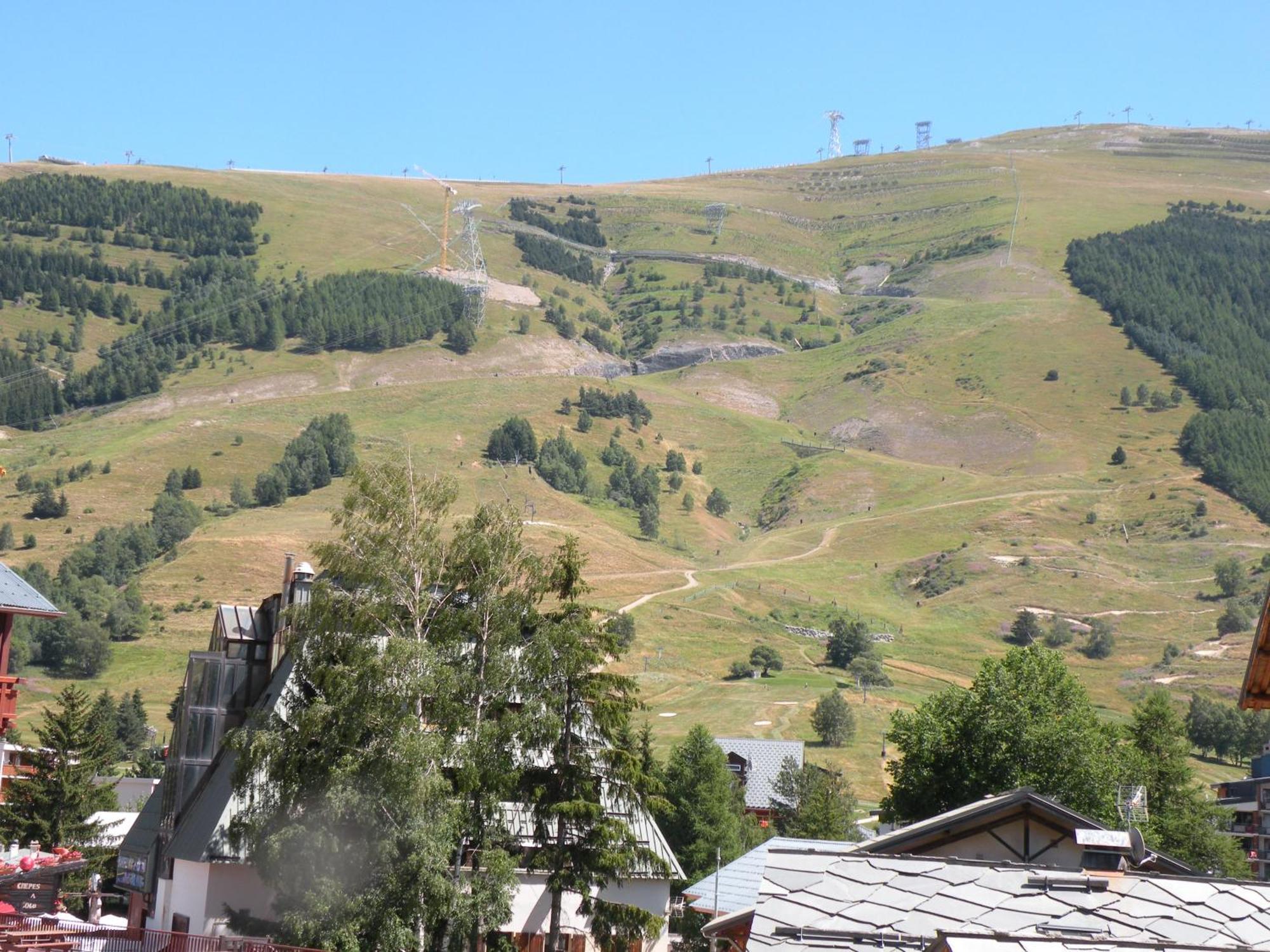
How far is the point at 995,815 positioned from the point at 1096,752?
3992 cm

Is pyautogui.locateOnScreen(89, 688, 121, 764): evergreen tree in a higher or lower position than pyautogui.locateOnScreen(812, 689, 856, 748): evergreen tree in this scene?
higher

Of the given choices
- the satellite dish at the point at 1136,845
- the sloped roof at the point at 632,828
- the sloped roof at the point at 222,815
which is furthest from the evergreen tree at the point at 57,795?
the satellite dish at the point at 1136,845

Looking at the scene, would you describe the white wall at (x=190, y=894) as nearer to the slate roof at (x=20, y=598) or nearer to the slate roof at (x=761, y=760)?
the slate roof at (x=20, y=598)

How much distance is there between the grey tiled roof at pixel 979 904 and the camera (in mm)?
19703

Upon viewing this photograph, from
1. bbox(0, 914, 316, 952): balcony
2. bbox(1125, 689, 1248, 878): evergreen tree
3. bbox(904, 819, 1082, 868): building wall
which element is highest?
bbox(904, 819, 1082, 868): building wall

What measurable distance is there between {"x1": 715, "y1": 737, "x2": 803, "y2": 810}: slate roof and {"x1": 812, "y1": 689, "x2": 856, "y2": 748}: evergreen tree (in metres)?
18.6

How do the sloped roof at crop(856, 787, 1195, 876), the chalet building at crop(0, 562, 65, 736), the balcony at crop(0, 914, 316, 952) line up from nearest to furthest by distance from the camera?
the balcony at crop(0, 914, 316, 952) < the sloped roof at crop(856, 787, 1195, 876) < the chalet building at crop(0, 562, 65, 736)

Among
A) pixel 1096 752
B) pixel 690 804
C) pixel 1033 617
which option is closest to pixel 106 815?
pixel 690 804

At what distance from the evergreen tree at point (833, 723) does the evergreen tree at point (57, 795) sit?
84683 millimetres

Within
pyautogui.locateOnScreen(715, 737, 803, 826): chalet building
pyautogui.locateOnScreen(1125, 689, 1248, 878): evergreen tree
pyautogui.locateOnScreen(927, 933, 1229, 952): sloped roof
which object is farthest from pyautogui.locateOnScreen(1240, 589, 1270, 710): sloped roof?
pyautogui.locateOnScreen(715, 737, 803, 826): chalet building

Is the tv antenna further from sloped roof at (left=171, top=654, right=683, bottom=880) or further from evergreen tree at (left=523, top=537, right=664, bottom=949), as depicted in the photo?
evergreen tree at (left=523, top=537, right=664, bottom=949)

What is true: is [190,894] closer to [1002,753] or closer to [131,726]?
[1002,753]

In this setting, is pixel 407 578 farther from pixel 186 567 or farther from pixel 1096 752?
pixel 186 567

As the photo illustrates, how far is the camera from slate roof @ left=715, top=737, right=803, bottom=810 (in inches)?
4473
